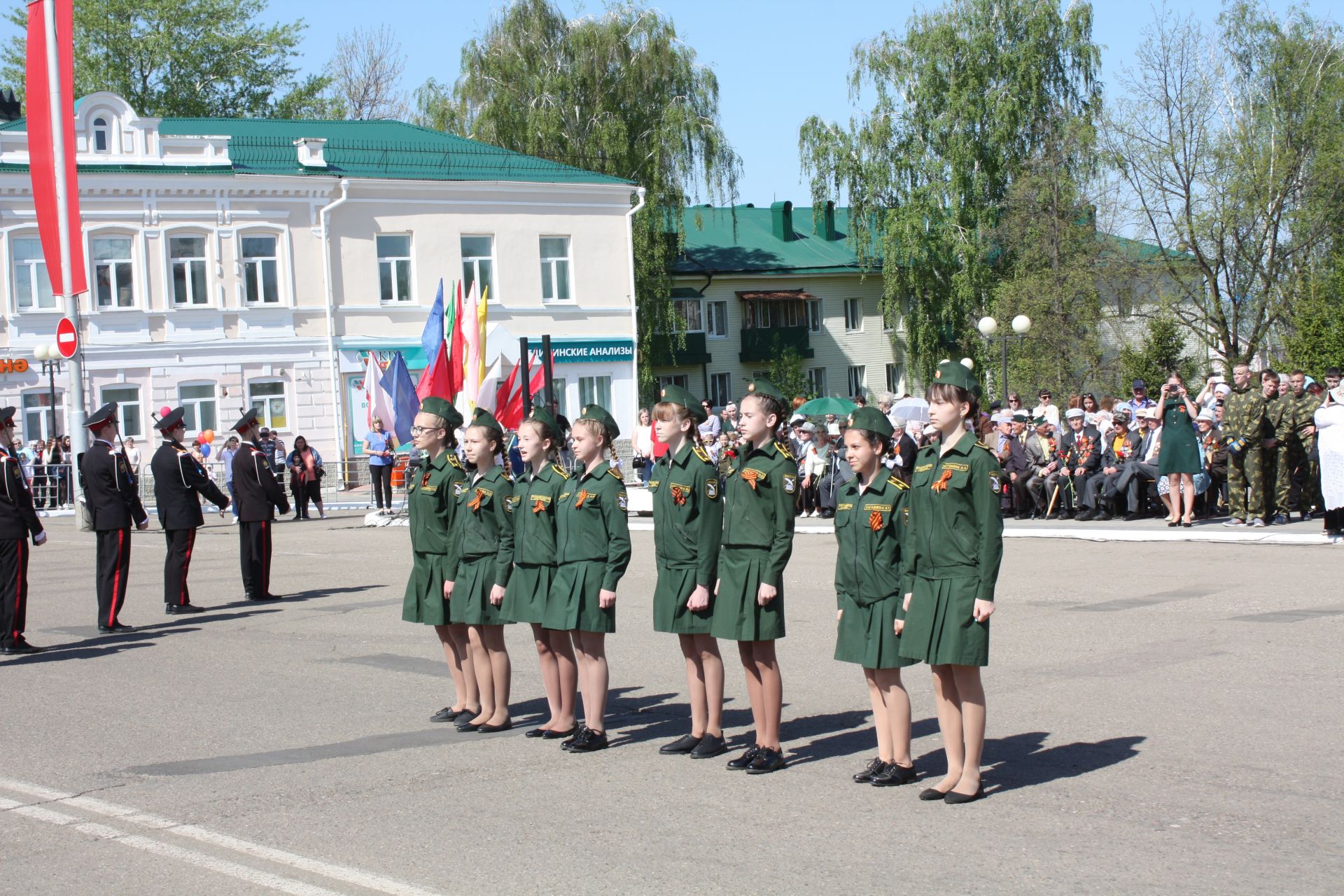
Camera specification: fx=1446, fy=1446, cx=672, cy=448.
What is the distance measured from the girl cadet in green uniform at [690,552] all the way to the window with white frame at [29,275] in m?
32.8

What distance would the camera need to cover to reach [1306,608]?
37.9 feet

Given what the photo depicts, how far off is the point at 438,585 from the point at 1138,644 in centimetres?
504

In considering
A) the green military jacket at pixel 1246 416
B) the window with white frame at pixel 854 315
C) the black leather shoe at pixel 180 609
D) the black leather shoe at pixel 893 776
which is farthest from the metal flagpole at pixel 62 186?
the window with white frame at pixel 854 315

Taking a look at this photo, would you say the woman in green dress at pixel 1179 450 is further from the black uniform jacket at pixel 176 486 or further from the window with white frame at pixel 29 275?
the window with white frame at pixel 29 275

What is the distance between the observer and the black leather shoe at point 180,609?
14242mm

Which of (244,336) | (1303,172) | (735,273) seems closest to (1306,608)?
(244,336)

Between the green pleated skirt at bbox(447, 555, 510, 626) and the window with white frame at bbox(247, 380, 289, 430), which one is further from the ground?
the window with white frame at bbox(247, 380, 289, 430)

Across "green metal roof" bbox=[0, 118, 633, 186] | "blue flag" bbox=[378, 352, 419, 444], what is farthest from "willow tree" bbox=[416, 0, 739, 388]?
"blue flag" bbox=[378, 352, 419, 444]

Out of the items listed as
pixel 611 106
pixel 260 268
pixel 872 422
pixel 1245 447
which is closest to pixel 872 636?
pixel 872 422

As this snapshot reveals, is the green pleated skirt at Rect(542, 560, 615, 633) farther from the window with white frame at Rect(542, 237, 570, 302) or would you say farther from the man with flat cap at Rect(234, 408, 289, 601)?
the window with white frame at Rect(542, 237, 570, 302)

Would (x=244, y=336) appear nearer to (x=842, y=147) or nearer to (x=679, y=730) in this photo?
(x=842, y=147)

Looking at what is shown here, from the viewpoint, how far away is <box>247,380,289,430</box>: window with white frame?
38469 mm

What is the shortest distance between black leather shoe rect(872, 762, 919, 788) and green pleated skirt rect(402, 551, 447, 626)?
294 centimetres

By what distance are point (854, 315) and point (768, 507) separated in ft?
179
